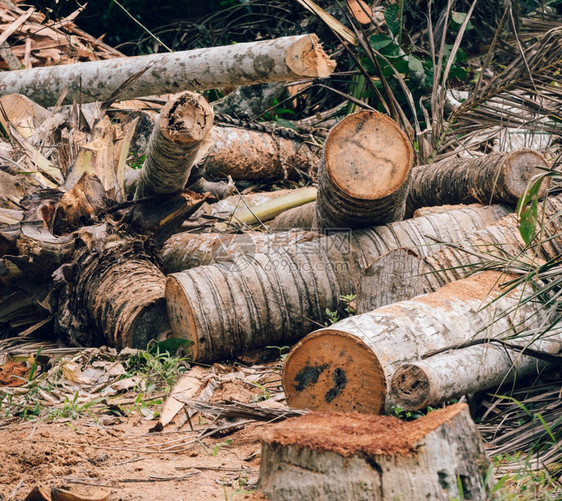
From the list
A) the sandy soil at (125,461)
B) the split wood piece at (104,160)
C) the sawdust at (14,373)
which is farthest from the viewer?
the split wood piece at (104,160)

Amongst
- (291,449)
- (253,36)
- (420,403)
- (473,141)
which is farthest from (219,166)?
(291,449)

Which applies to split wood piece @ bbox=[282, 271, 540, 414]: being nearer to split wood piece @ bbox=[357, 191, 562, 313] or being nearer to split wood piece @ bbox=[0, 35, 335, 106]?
split wood piece @ bbox=[357, 191, 562, 313]

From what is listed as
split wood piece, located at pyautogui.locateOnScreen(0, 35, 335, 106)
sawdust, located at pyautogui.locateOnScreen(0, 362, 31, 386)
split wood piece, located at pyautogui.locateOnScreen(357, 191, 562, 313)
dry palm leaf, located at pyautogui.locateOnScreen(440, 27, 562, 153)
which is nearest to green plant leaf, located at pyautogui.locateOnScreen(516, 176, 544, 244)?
split wood piece, located at pyautogui.locateOnScreen(357, 191, 562, 313)

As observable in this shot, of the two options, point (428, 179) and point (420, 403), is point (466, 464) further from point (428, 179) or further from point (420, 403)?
point (428, 179)

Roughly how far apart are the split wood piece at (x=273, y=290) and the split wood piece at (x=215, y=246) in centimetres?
→ 9

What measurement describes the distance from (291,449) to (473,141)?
14.0 ft

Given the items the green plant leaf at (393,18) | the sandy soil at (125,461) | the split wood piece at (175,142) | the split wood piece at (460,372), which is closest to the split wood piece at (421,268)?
the split wood piece at (460,372)

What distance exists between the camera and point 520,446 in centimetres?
252

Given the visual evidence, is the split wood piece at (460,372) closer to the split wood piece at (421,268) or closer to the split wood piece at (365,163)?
the split wood piece at (421,268)

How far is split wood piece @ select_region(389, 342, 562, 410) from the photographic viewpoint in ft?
8.41

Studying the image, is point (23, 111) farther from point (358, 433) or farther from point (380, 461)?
point (380, 461)

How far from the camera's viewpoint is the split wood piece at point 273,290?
3779mm

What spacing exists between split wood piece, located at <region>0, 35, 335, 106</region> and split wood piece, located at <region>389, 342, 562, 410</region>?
8.14 feet

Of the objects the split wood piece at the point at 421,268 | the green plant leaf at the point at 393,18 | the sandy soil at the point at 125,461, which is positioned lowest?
the sandy soil at the point at 125,461
